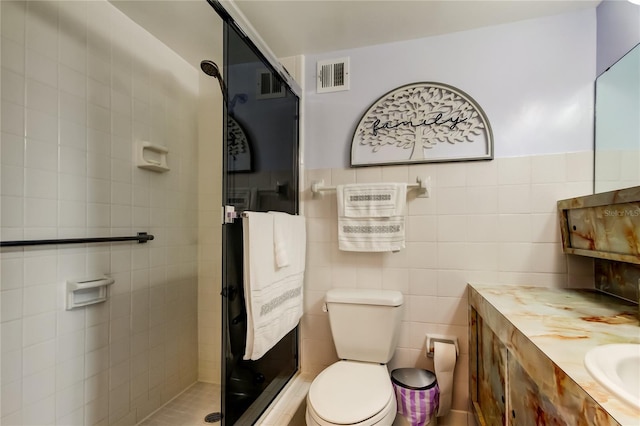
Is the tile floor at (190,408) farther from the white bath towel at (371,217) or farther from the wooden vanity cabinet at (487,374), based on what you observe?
the wooden vanity cabinet at (487,374)

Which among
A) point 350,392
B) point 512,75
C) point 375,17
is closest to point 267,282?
point 350,392

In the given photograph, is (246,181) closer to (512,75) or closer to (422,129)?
(422,129)

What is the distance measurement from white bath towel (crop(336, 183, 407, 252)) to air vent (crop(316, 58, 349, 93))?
641 millimetres

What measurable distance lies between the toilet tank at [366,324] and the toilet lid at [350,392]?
0.06 metres

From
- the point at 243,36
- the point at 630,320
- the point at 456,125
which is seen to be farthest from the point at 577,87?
the point at 243,36

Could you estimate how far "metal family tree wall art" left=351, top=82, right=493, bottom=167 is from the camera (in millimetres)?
1672

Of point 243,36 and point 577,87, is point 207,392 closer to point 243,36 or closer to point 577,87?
point 243,36

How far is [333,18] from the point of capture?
5.33 feet

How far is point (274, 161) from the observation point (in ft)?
5.26

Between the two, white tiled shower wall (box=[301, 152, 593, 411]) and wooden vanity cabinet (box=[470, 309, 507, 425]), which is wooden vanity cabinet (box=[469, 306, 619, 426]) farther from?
white tiled shower wall (box=[301, 152, 593, 411])

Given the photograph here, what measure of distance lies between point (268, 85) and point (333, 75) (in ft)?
1.70

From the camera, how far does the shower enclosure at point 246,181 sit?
1221 millimetres

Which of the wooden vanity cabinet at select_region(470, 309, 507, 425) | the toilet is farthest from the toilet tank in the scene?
the wooden vanity cabinet at select_region(470, 309, 507, 425)

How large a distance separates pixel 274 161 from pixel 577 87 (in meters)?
1.58
